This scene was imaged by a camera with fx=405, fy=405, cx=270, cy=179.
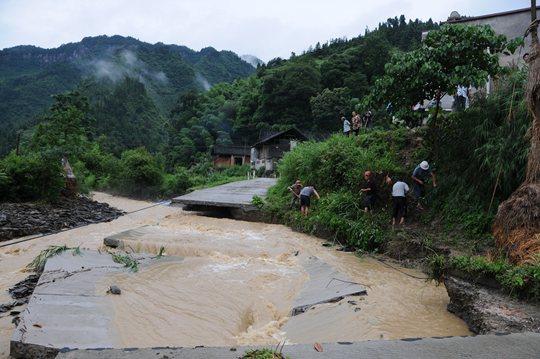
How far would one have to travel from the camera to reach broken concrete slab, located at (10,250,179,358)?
4516 millimetres

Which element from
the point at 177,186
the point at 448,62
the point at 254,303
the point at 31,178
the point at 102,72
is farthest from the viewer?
the point at 102,72

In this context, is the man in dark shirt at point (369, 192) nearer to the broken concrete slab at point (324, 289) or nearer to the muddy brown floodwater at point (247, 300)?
the muddy brown floodwater at point (247, 300)

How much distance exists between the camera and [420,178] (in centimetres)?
1170

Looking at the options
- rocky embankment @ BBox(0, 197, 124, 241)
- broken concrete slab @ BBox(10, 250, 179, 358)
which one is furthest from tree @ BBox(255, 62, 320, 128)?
broken concrete slab @ BBox(10, 250, 179, 358)

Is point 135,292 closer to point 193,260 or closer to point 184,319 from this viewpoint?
point 184,319

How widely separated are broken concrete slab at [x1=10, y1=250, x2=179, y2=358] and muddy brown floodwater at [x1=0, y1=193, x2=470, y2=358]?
9.0 inches

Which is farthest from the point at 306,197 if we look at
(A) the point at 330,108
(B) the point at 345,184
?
(A) the point at 330,108

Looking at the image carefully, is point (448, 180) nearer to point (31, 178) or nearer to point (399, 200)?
point (399, 200)

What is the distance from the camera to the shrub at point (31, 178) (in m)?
19.8

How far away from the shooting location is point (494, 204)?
1023 centimetres

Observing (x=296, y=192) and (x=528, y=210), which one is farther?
(x=296, y=192)

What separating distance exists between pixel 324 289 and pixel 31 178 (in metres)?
18.5

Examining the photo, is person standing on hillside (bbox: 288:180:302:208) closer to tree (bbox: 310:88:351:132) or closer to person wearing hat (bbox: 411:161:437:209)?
person wearing hat (bbox: 411:161:437:209)

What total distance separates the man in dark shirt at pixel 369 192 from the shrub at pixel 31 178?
55.2 ft
